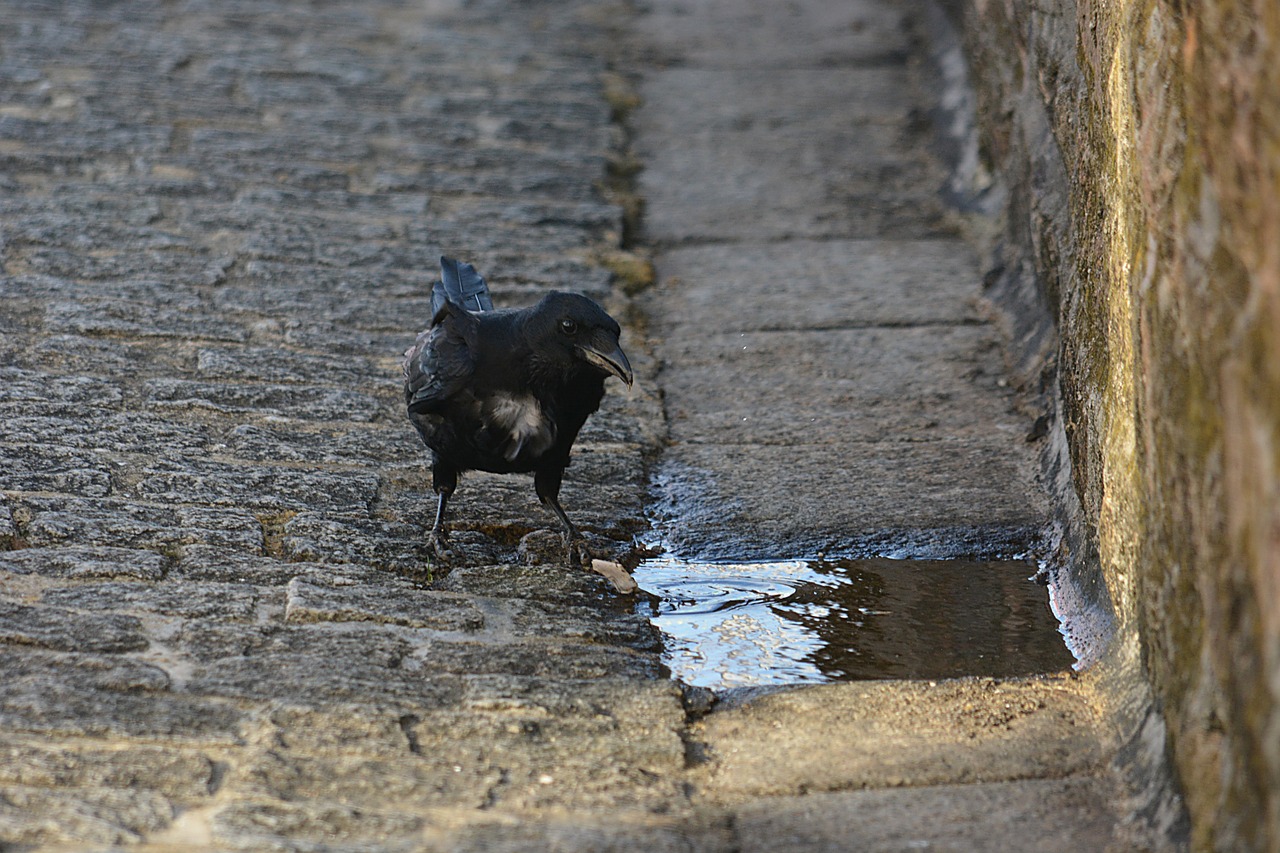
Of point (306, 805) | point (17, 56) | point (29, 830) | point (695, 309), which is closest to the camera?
point (29, 830)

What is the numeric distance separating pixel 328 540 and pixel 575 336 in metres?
0.80

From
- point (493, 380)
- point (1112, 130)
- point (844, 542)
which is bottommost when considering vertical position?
point (844, 542)

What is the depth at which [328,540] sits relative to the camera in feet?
12.0

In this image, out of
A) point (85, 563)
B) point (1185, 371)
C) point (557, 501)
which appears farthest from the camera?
point (557, 501)

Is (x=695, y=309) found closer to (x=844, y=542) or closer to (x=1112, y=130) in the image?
(x=844, y=542)

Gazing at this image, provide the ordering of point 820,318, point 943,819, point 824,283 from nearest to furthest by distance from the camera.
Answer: point 943,819 → point 820,318 → point 824,283

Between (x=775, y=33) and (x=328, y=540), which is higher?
(x=775, y=33)

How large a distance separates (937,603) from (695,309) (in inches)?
80.6

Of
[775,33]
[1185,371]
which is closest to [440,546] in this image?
[1185,371]

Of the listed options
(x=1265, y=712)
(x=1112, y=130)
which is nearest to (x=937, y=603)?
(x=1112, y=130)

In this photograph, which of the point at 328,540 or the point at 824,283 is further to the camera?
the point at 824,283

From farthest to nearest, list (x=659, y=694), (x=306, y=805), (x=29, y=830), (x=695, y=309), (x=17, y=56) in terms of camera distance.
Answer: (x=17, y=56)
(x=695, y=309)
(x=659, y=694)
(x=306, y=805)
(x=29, y=830)

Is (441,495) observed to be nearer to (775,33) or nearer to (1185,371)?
(1185,371)

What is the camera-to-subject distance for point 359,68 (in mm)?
7379
